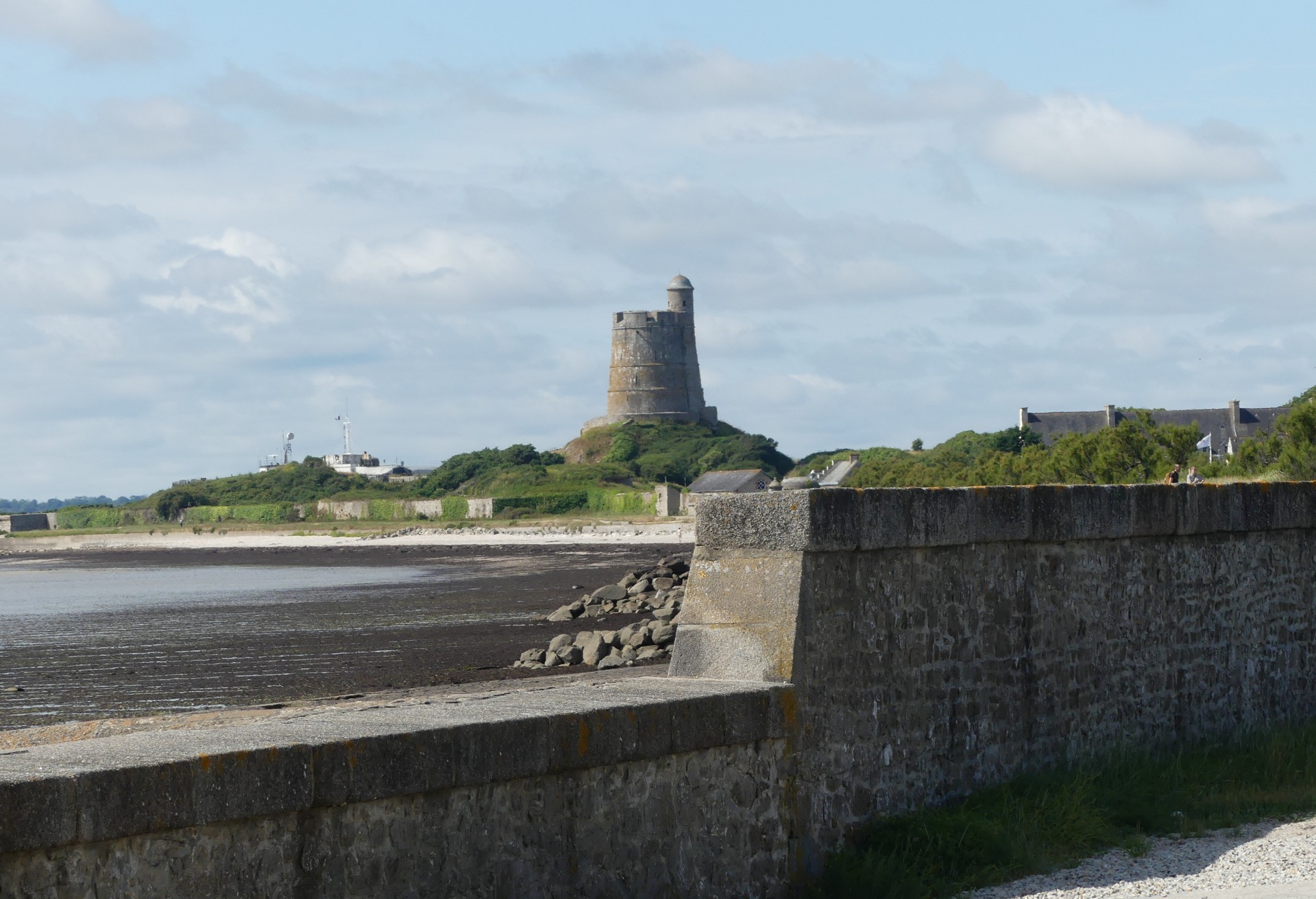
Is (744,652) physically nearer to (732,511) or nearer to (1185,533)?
(732,511)

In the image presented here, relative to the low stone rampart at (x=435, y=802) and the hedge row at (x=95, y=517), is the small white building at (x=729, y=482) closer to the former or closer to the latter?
the hedge row at (x=95, y=517)

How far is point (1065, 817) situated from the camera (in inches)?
294

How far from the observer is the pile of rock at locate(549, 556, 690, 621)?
79.3 ft

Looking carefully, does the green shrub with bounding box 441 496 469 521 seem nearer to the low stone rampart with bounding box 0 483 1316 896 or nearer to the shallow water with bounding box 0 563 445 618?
the shallow water with bounding box 0 563 445 618

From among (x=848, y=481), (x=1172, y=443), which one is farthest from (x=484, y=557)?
(x=1172, y=443)

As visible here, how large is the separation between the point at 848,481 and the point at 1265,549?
5593 cm

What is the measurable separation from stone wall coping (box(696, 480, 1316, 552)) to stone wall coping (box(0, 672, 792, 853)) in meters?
0.78

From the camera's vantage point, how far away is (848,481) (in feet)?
216

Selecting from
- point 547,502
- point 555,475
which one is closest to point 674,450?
point 555,475

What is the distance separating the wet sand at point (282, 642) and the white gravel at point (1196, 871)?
1002 centimetres

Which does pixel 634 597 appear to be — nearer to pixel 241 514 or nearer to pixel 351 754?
pixel 351 754

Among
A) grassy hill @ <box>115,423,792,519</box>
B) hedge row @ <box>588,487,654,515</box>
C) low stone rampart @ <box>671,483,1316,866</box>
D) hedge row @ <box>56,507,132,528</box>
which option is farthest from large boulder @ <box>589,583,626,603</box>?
hedge row @ <box>56,507,132,528</box>

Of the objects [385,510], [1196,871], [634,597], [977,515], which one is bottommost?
[1196,871]

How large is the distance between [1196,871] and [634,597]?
18649 mm
